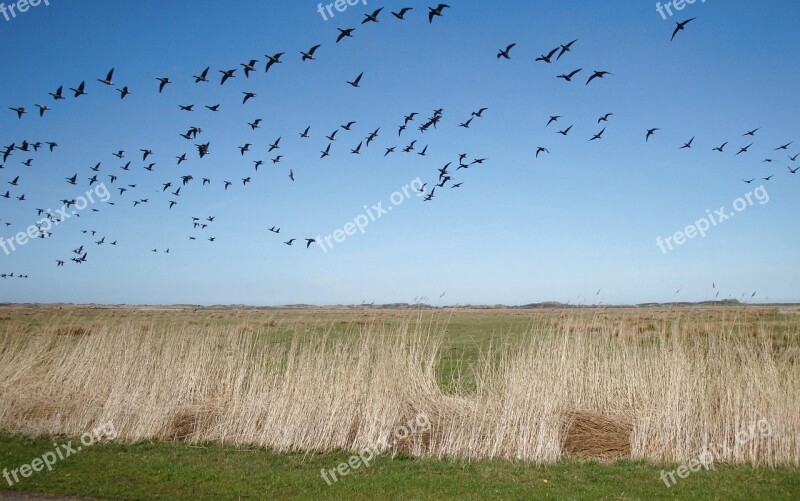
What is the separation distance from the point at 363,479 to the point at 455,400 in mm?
3283

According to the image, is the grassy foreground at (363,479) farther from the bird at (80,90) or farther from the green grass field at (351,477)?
the bird at (80,90)

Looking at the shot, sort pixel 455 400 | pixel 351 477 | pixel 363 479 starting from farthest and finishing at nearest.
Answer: pixel 455 400 < pixel 351 477 < pixel 363 479

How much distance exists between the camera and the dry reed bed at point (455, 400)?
10.5 metres

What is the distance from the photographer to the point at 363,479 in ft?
30.0

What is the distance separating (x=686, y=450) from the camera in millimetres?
10227

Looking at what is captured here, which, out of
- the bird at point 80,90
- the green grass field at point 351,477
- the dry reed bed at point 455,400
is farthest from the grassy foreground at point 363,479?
the bird at point 80,90

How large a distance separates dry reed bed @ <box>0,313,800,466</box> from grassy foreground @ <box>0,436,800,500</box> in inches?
27.3

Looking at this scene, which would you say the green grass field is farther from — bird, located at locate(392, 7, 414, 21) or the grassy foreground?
bird, located at locate(392, 7, 414, 21)

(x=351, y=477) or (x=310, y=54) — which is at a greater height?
(x=310, y=54)

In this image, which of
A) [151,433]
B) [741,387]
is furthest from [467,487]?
[151,433]

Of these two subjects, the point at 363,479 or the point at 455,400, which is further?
the point at 455,400

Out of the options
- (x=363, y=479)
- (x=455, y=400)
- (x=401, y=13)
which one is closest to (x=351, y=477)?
(x=363, y=479)

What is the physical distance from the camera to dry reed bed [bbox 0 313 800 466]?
1051cm

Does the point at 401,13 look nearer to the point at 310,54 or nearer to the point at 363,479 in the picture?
the point at 310,54
